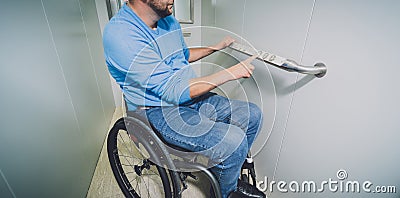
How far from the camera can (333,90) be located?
2.47 ft

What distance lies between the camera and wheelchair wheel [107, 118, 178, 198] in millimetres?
855

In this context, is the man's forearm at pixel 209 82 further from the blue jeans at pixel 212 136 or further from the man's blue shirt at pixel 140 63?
the blue jeans at pixel 212 136

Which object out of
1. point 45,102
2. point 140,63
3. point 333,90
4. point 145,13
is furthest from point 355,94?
point 45,102

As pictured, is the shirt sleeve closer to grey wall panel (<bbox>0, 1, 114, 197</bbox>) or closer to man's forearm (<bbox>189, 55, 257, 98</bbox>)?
man's forearm (<bbox>189, 55, 257, 98</bbox>)

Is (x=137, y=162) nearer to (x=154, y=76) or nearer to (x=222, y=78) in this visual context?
(x=154, y=76)

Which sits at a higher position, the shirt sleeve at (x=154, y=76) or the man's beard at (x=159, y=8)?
the man's beard at (x=159, y=8)

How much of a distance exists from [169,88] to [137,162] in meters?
0.99

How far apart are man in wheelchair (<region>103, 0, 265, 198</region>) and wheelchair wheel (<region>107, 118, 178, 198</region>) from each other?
9 centimetres

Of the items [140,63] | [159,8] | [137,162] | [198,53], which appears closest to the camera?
[140,63]

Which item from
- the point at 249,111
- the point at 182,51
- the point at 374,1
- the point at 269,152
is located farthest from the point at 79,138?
the point at 374,1

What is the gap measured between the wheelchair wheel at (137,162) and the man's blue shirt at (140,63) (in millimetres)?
151

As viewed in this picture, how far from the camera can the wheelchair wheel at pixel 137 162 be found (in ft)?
2.81

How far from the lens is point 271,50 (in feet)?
3.33

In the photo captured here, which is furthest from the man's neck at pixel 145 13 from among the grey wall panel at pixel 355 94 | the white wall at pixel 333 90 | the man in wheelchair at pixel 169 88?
the grey wall panel at pixel 355 94
